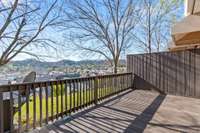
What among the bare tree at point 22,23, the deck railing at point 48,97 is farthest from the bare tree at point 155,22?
the bare tree at point 22,23

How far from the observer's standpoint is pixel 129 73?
906 centimetres

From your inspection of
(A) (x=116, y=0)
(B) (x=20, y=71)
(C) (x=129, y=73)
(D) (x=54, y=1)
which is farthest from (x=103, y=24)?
(B) (x=20, y=71)

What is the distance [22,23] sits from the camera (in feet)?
20.7

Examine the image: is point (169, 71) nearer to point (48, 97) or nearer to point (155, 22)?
point (48, 97)

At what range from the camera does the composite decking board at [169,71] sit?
7409 mm

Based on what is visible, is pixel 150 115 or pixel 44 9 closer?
pixel 150 115

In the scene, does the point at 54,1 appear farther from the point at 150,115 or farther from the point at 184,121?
the point at 184,121

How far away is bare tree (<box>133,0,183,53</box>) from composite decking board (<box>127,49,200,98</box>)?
18.8 ft

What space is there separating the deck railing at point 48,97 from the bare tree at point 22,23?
1.92m

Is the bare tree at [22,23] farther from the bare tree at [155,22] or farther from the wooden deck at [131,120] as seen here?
the bare tree at [155,22]

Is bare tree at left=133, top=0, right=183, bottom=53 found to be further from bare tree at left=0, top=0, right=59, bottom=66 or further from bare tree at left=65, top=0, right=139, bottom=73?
bare tree at left=0, top=0, right=59, bottom=66

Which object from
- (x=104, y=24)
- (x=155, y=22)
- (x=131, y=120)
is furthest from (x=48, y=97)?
(x=155, y=22)

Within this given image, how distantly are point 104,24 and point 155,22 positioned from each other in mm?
4708

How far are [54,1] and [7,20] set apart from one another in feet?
7.00
